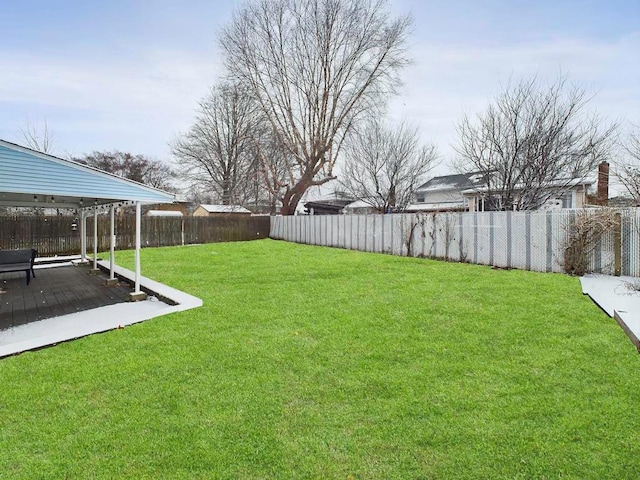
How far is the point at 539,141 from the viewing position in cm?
1245

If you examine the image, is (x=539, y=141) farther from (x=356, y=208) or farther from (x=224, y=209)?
(x=224, y=209)

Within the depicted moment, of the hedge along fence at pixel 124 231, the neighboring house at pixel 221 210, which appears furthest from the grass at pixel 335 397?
the neighboring house at pixel 221 210

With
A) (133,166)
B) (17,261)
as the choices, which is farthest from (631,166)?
(133,166)

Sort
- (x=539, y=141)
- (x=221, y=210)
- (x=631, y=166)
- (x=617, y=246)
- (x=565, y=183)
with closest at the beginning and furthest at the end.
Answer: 1. (x=617, y=246)
2. (x=631, y=166)
3. (x=539, y=141)
4. (x=565, y=183)
5. (x=221, y=210)

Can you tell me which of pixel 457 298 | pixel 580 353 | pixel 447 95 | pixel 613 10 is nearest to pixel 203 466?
pixel 580 353

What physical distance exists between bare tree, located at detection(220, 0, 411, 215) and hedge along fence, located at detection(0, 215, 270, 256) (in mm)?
3914

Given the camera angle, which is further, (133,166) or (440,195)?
(133,166)

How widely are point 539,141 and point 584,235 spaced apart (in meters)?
5.15

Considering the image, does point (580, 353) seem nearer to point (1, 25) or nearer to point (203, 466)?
point (203, 466)

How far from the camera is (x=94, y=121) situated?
20422 millimetres

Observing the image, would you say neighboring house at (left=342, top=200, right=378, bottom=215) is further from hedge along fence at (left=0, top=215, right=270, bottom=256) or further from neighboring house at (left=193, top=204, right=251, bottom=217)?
hedge along fence at (left=0, top=215, right=270, bottom=256)

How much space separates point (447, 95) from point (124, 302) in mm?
14866

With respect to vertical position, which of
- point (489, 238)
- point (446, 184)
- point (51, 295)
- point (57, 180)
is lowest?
point (51, 295)

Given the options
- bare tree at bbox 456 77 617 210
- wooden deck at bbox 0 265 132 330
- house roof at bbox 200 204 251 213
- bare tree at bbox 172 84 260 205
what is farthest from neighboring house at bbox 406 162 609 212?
bare tree at bbox 172 84 260 205
